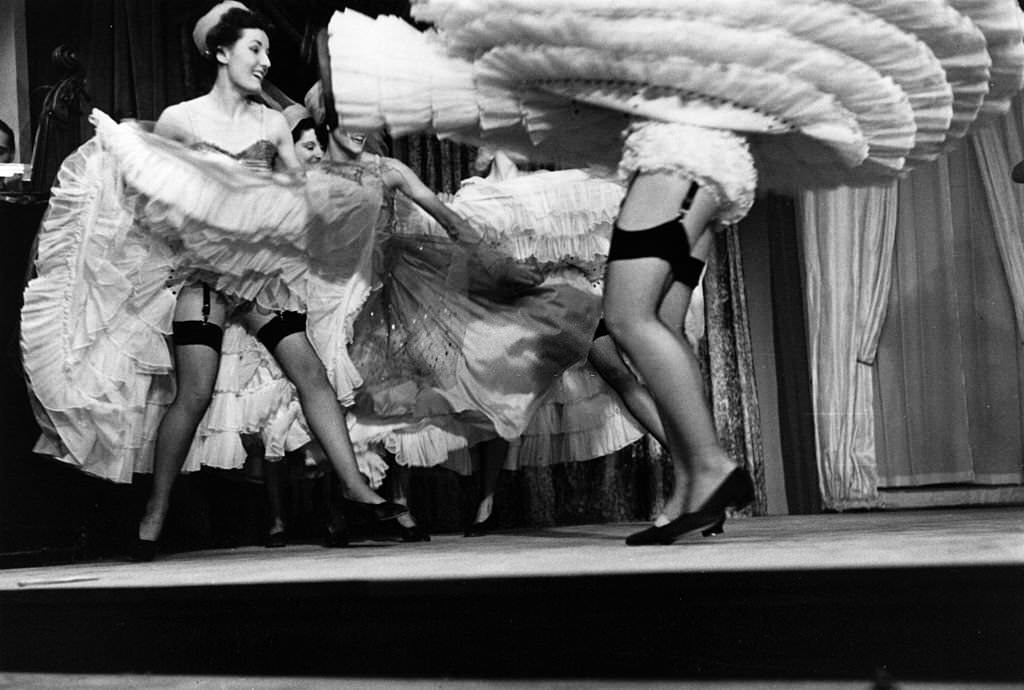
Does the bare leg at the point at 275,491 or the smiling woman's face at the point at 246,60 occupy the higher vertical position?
the smiling woman's face at the point at 246,60

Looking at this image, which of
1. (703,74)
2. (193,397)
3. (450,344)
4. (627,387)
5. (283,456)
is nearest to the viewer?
(703,74)

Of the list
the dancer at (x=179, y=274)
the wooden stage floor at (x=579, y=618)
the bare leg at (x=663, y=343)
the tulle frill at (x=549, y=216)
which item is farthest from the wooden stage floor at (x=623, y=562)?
the tulle frill at (x=549, y=216)

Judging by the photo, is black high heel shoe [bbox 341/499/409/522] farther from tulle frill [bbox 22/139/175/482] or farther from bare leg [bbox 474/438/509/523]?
bare leg [bbox 474/438/509/523]

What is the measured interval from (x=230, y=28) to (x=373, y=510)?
1.33 m

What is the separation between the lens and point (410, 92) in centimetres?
223

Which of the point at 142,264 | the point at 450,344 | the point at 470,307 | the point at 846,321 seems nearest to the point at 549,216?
the point at 470,307

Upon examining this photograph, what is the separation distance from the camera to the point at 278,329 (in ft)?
10.3

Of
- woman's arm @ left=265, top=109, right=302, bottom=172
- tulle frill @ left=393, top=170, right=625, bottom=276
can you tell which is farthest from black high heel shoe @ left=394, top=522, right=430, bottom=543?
woman's arm @ left=265, top=109, right=302, bottom=172

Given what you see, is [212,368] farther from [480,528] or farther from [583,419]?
[583,419]

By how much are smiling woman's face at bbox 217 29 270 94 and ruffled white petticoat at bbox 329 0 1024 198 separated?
1.18 metres

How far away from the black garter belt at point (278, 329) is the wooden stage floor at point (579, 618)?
114 centimetres

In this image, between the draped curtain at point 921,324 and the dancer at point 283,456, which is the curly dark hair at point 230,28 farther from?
the draped curtain at point 921,324

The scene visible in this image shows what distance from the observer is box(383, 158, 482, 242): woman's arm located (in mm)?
3555

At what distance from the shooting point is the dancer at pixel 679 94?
80.5 inches
